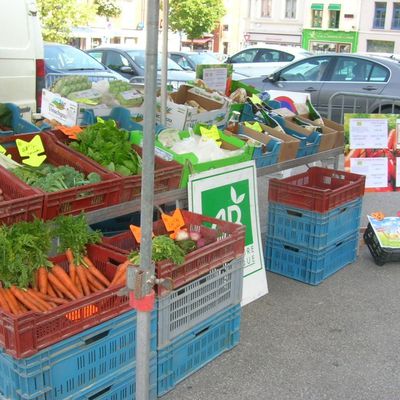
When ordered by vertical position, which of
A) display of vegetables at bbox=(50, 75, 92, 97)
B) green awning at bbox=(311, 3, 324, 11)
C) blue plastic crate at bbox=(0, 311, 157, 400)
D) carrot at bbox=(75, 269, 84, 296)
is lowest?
blue plastic crate at bbox=(0, 311, 157, 400)

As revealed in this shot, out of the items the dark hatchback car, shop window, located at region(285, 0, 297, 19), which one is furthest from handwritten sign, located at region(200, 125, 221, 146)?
shop window, located at region(285, 0, 297, 19)

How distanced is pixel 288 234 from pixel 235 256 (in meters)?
1.36

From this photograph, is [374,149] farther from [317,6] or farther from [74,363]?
[317,6]

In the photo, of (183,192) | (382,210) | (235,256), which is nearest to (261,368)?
(235,256)

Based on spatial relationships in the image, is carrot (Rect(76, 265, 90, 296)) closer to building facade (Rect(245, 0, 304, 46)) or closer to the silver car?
the silver car

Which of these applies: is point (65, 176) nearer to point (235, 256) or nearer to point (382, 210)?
point (235, 256)

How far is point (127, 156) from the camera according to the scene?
3.51 meters

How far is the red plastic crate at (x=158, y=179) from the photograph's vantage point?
323 centimetres

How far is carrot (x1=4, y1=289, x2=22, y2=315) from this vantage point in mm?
2543

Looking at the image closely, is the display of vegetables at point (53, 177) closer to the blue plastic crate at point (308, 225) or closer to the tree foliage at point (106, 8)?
the blue plastic crate at point (308, 225)

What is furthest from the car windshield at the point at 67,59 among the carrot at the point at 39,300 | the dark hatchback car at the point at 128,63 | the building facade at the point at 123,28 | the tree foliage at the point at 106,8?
the building facade at the point at 123,28

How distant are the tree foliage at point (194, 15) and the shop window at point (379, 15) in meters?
10.4

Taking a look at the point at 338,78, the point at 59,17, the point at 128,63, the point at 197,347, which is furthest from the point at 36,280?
the point at 59,17

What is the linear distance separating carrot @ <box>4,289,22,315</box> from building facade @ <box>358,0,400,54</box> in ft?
122
